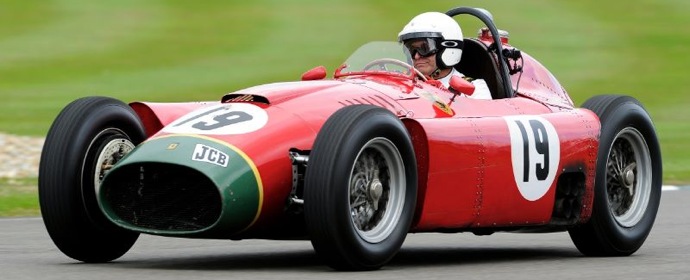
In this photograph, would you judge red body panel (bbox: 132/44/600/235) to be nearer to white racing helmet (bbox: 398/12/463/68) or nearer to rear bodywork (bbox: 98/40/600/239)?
rear bodywork (bbox: 98/40/600/239)

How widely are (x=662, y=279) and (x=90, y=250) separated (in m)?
3.08

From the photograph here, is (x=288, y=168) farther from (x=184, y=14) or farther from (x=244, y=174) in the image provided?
(x=184, y=14)

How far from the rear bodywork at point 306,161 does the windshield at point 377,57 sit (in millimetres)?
189

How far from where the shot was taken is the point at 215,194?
8031mm

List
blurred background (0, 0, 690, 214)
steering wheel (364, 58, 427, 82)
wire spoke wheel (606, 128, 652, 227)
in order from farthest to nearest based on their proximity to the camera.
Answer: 1. blurred background (0, 0, 690, 214)
2. wire spoke wheel (606, 128, 652, 227)
3. steering wheel (364, 58, 427, 82)

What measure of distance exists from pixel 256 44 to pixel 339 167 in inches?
968

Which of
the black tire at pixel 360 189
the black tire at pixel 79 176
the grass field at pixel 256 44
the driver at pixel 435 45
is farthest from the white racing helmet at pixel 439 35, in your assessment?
the grass field at pixel 256 44

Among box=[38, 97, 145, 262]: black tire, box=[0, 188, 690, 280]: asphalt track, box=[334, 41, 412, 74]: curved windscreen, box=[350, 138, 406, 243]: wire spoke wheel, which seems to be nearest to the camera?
box=[0, 188, 690, 280]: asphalt track

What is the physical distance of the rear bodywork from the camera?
26.4 feet

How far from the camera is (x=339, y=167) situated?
7.85 m

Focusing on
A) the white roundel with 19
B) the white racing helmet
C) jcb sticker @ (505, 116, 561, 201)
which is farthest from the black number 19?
the white roundel with 19

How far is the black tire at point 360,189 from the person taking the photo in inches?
309

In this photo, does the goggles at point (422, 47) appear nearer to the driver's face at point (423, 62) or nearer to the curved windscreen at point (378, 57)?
the driver's face at point (423, 62)

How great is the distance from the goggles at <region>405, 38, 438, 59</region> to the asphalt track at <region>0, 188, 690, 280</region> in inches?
50.3
